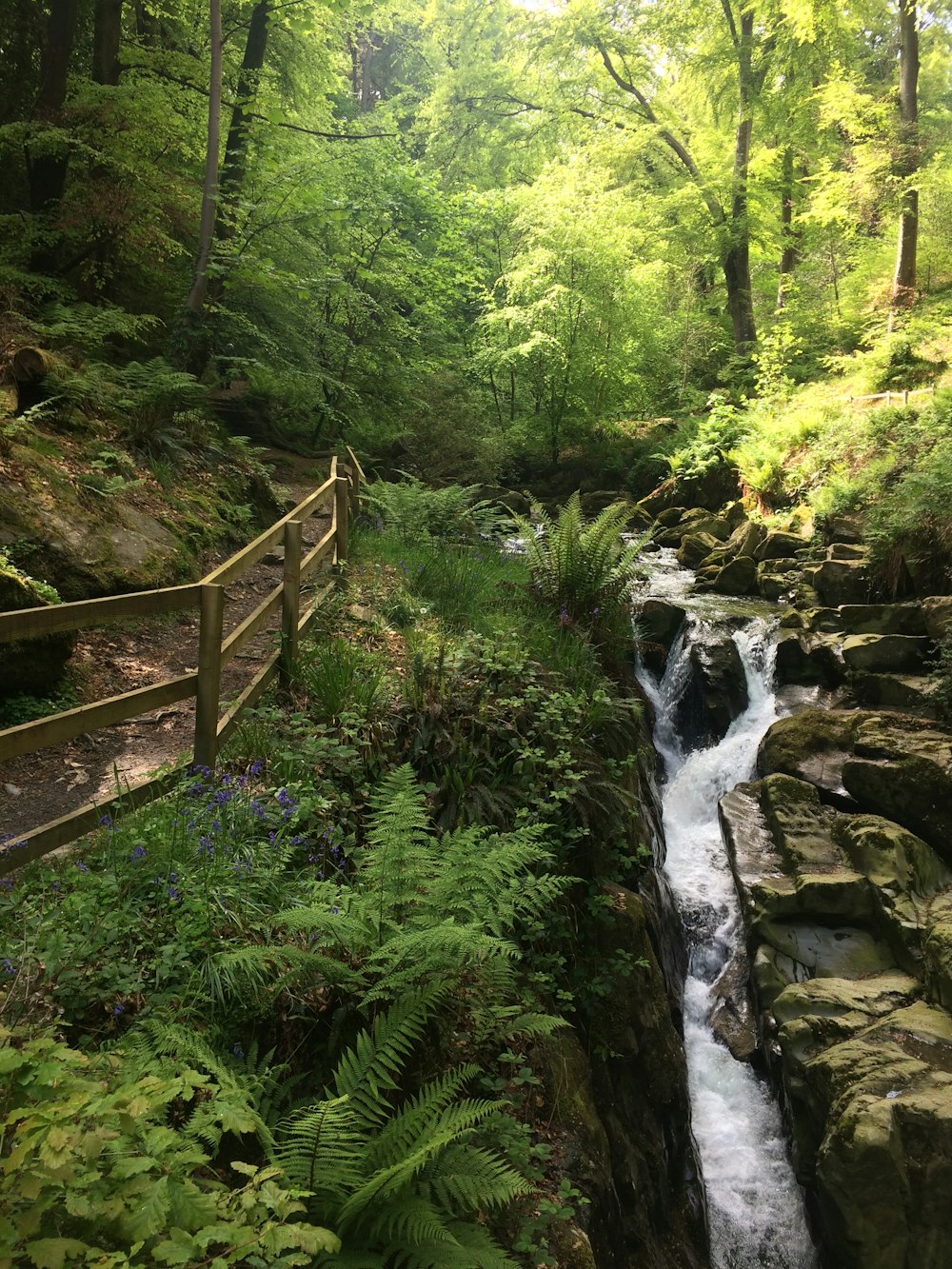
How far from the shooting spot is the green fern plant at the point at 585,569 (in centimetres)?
739

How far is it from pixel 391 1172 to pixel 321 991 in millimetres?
953

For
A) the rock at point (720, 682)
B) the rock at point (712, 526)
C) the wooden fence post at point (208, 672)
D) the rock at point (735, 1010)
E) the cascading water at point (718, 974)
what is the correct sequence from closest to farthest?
the wooden fence post at point (208, 672) < the cascading water at point (718, 974) < the rock at point (735, 1010) < the rock at point (720, 682) < the rock at point (712, 526)

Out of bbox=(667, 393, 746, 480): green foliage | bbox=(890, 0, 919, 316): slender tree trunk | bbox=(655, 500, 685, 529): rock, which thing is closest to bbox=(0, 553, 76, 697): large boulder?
bbox=(655, 500, 685, 529): rock

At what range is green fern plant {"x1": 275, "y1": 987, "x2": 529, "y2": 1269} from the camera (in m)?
2.02

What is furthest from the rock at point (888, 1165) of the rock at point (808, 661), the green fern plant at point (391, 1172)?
the rock at point (808, 661)

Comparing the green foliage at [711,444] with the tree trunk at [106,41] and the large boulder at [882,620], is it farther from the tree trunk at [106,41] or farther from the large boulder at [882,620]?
the tree trunk at [106,41]

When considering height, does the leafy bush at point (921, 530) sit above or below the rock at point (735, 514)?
below

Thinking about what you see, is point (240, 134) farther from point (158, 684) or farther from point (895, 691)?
point (895, 691)

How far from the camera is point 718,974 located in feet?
21.1

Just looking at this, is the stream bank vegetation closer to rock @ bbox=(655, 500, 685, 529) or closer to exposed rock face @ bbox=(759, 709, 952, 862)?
exposed rock face @ bbox=(759, 709, 952, 862)

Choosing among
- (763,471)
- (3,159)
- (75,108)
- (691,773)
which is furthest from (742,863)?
(3,159)

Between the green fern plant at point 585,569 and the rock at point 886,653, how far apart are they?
3.37m

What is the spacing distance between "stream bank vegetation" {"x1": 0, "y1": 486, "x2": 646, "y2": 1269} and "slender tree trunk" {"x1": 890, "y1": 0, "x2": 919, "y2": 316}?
14.5 metres

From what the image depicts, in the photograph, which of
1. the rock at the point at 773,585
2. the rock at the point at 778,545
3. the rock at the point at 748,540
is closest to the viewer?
the rock at the point at 773,585
